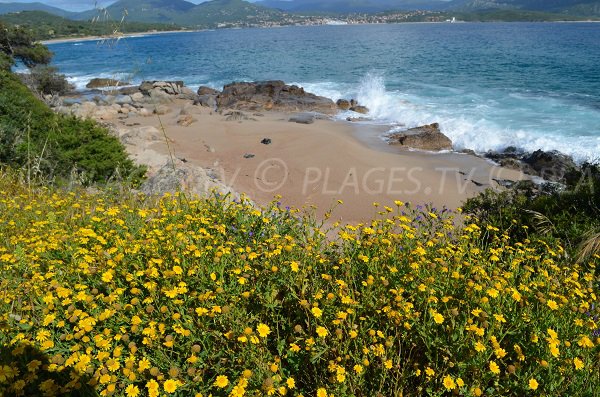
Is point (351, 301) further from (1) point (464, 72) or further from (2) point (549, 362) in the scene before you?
(1) point (464, 72)

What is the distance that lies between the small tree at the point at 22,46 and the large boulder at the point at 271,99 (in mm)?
18301

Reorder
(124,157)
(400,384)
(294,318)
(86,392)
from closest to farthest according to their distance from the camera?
(86,392), (400,384), (294,318), (124,157)

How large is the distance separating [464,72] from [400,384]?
140 ft

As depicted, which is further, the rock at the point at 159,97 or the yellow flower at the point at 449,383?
the rock at the point at 159,97

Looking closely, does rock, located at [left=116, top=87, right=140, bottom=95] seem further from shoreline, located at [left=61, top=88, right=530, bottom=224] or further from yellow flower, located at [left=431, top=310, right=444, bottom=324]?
yellow flower, located at [left=431, top=310, right=444, bottom=324]

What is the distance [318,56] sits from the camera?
5947cm

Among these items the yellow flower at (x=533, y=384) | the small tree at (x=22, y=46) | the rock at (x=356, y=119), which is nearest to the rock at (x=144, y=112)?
the rock at (x=356, y=119)

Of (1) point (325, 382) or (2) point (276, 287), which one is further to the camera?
(2) point (276, 287)

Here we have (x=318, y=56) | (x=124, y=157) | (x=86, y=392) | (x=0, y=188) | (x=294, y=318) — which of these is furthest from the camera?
(x=318, y=56)

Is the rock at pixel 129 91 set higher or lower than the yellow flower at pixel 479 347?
higher

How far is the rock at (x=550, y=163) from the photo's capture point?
46.6ft

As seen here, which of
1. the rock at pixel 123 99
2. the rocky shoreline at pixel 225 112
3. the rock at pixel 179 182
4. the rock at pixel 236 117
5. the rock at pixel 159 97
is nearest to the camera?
the rock at pixel 179 182

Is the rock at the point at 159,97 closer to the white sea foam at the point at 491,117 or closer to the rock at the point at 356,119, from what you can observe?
the white sea foam at the point at 491,117

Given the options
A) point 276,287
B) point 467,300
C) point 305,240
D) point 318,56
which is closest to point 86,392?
point 276,287
